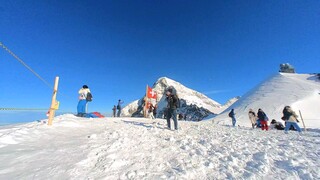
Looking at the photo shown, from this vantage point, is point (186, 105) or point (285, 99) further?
point (186, 105)

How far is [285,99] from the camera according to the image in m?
35.4

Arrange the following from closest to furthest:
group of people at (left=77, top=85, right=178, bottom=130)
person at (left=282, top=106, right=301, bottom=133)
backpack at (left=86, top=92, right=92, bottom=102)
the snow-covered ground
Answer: the snow-covered ground → group of people at (left=77, top=85, right=178, bottom=130) → person at (left=282, top=106, right=301, bottom=133) → backpack at (left=86, top=92, right=92, bottom=102)

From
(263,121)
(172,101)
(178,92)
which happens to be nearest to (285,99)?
(263,121)

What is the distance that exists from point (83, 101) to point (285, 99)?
122ft

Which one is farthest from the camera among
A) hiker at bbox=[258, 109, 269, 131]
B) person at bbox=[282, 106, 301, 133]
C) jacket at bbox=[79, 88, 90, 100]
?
hiker at bbox=[258, 109, 269, 131]

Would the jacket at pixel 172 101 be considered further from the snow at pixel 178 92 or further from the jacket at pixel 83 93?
the snow at pixel 178 92

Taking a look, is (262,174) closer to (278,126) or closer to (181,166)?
(181,166)

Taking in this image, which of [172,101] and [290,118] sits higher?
[172,101]

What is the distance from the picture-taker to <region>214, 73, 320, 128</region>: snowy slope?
31328 mm

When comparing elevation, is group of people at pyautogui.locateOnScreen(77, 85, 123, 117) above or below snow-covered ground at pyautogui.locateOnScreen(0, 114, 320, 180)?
above

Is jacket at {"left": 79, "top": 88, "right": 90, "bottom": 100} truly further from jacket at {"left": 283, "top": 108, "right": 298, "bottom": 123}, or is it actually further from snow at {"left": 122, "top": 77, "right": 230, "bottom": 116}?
snow at {"left": 122, "top": 77, "right": 230, "bottom": 116}

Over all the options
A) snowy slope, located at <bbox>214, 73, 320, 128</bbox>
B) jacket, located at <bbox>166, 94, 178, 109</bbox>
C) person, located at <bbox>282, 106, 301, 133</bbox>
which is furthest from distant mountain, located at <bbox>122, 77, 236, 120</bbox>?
jacket, located at <bbox>166, 94, 178, 109</bbox>

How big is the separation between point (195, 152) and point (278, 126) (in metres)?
14.4

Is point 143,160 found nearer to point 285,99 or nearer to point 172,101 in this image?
point 172,101
